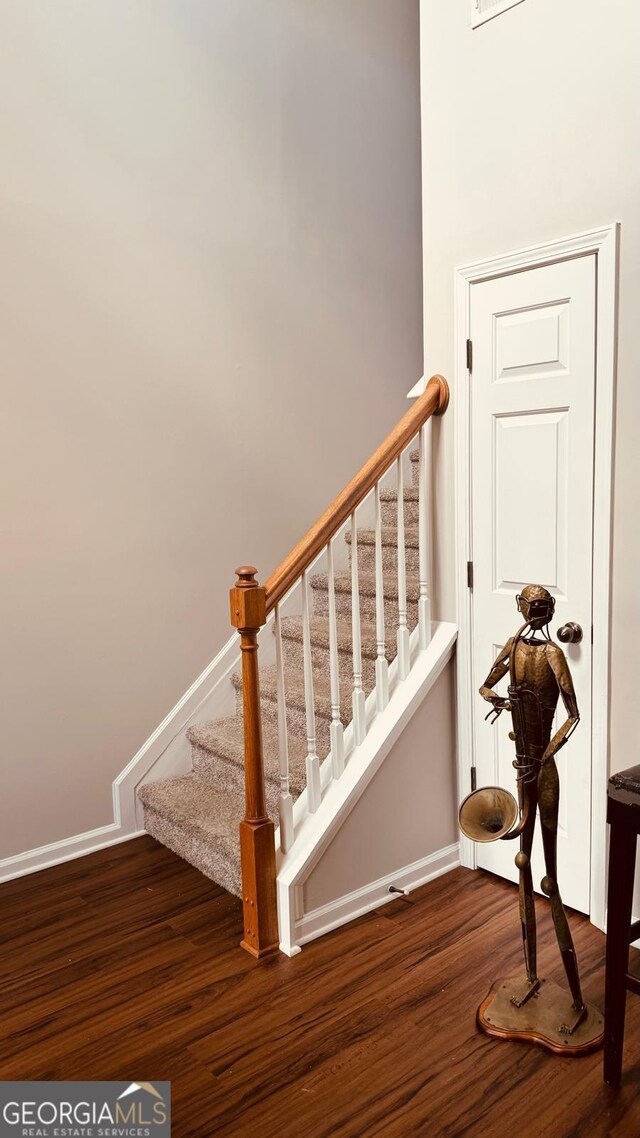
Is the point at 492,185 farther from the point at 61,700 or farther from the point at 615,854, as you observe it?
the point at 61,700

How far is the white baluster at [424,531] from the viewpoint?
2.94 m

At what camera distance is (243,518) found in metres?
3.80

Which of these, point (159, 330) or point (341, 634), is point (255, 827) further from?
point (159, 330)

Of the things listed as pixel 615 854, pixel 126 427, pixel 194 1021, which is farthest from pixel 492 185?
pixel 194 1021

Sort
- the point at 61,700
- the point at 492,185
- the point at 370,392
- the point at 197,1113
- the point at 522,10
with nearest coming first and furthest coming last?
1. the point at 197,1113
2. the point at 522,10
3. the point at 492,185
4. the point at 61,700
5. the point at 370,392

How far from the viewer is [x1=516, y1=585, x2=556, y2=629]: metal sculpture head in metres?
2.06

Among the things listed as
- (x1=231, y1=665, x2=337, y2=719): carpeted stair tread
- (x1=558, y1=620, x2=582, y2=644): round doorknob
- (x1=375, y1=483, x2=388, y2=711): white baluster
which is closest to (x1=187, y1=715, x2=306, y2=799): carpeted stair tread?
(x1=231, y1=665, x2=337, y2=719): carpeted stair tread

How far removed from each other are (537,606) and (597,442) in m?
0.66

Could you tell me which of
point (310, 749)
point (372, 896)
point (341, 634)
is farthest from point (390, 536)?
point (372, 896)

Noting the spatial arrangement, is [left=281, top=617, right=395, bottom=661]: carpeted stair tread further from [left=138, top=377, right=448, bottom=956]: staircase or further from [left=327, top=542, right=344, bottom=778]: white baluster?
[left=327, top=542, right=344, bottom=778]: white baluster

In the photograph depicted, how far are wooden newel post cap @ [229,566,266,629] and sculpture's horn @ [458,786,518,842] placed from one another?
800 mm

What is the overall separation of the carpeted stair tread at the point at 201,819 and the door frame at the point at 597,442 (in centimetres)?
121

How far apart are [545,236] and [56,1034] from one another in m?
2.70

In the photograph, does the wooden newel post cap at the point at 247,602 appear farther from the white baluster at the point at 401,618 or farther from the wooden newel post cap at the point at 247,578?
the white baluster at the point at 401,618
